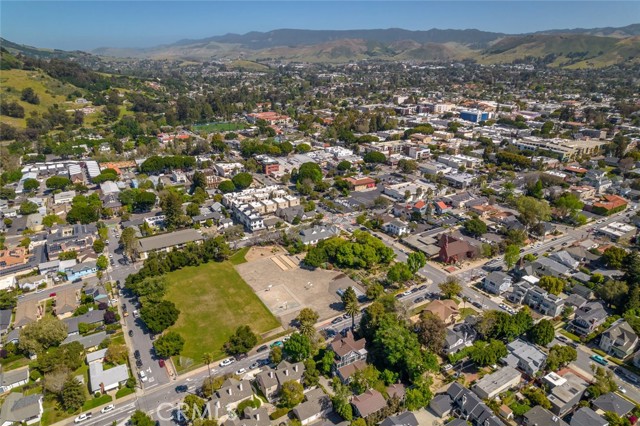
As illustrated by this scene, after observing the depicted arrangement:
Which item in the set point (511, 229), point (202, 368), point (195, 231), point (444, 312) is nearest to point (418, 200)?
point (511, 229)

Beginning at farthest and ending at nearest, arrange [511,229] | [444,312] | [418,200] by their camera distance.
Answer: [418,200]
[511,229]
[444,312]

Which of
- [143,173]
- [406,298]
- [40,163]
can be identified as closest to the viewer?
[406,298]

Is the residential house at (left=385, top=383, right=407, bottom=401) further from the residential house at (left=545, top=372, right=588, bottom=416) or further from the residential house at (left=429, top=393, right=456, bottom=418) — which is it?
the residential house at (left=545, top=372, right=588, bottom=416)

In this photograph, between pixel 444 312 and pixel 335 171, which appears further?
pixel 335 171

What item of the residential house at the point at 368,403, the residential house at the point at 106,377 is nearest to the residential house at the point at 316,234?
the residential house at the point at 368,403

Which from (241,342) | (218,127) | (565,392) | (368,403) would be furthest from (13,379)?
(218,127)

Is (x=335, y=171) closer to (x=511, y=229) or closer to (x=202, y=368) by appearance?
(x=511, y=229)

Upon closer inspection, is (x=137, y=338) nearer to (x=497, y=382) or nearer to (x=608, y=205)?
(x=497, y=382)
